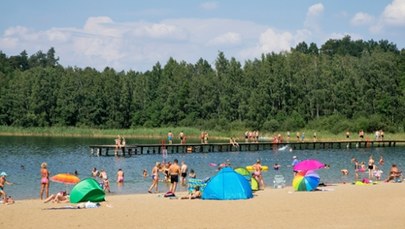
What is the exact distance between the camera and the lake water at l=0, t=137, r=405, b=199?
106 feet

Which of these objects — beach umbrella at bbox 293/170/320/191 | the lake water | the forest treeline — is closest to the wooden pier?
the lake water

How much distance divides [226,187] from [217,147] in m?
41.0

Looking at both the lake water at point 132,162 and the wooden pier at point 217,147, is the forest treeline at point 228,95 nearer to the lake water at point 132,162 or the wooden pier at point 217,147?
the wooden pier at point 217,147

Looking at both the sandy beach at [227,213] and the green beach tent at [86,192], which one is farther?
the green beach tent at [86,192]

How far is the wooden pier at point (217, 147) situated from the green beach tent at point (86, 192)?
31.2 metres

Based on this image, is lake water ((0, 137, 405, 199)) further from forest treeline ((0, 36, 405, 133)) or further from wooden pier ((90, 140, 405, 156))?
forest treeline ((0, 36, 405, 133))

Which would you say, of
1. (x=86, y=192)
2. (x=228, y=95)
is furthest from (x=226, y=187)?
(x=228, y=95)

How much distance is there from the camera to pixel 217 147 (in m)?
64.6

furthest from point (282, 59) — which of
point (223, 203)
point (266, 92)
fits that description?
point (223, 203)

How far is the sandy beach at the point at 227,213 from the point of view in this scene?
1819 cm

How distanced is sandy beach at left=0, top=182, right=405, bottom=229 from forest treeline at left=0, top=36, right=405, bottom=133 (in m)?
57.8

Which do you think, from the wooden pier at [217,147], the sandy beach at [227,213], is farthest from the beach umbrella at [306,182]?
the wooden pier at [217,147]

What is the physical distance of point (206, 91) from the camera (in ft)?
316

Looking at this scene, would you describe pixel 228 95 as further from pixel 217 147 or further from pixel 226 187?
pixel 226 187
